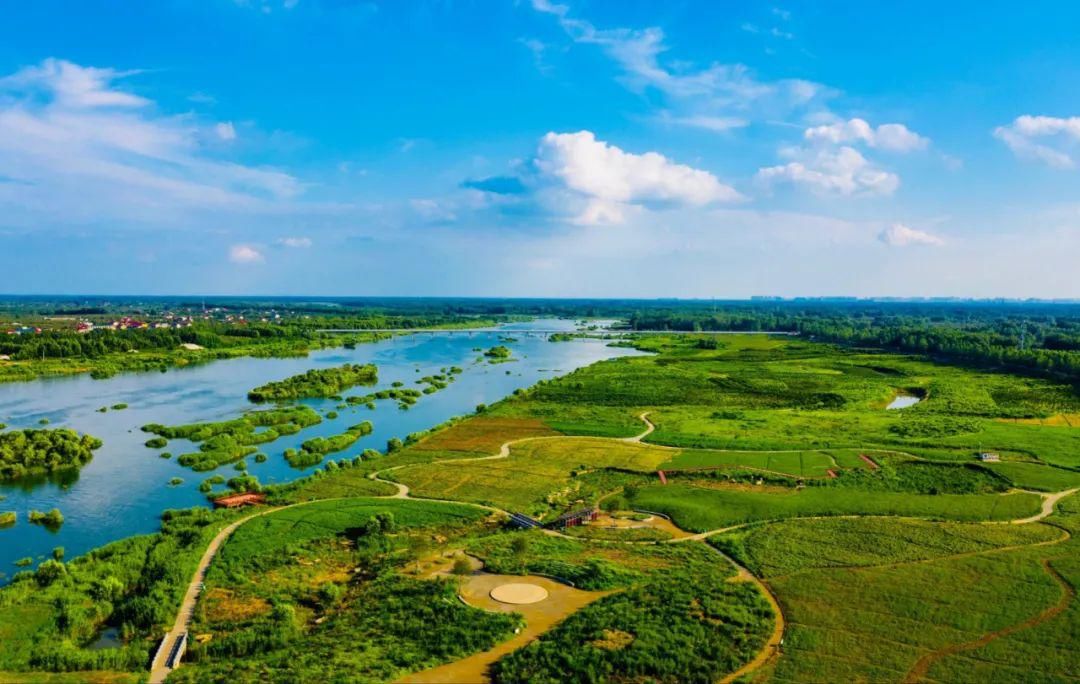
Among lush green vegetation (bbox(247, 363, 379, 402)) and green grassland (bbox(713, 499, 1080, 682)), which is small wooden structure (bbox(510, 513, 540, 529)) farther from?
lush green vegetation (bbox(247, 363, 379, 402))

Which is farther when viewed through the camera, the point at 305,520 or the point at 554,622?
the point at 305,520

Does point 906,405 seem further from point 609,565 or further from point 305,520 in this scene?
point 305,520

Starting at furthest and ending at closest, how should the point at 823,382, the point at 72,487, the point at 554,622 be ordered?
the point at 823,382, the point at 72,487, the point at 554,622

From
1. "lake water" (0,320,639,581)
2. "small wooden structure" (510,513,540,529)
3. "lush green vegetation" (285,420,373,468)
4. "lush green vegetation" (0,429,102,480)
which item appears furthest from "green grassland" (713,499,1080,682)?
"lush green vegetation" (0,429,102,480)

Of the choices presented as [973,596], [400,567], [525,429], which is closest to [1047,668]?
[973,596]

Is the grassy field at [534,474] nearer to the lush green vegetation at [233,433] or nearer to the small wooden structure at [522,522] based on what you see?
the small wooden structure at [522,522]

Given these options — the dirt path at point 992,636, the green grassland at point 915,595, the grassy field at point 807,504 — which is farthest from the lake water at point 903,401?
the dirt path at point 992,636
